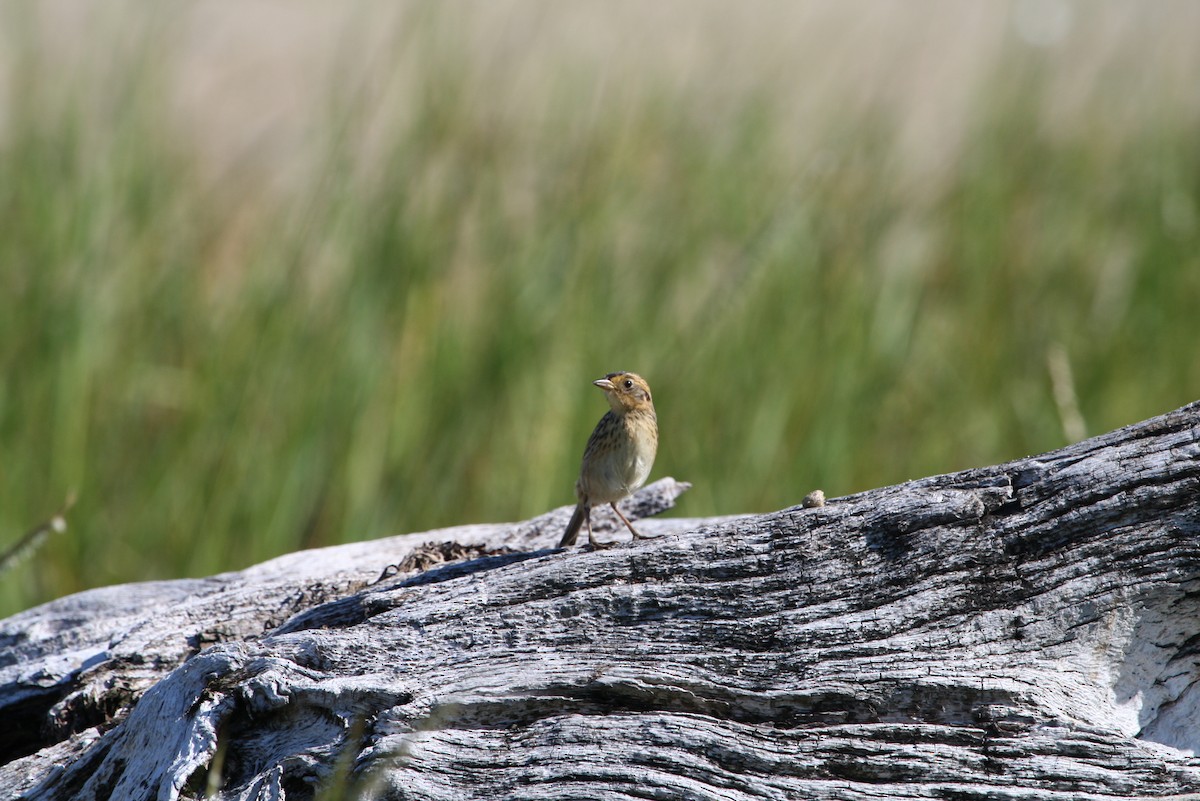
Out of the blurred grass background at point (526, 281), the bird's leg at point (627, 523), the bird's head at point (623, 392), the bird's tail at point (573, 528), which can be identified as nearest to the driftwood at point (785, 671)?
the bird's leg at point (627, 523)

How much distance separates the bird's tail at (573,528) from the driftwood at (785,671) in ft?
2.76

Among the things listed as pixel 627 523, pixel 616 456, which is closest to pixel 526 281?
pixel 616 456

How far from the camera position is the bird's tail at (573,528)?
3.73 metres

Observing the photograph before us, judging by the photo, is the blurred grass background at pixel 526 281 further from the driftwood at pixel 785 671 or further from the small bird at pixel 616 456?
the driftwood at pixel 785 671

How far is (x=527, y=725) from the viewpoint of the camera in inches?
103

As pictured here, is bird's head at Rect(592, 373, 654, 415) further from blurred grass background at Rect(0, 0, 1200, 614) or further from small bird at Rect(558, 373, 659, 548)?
blurred grass background at Rect(0, 0, 1200, 614)

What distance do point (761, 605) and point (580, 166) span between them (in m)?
3.47

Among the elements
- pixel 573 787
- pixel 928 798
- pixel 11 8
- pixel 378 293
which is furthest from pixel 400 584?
pixel 11 8

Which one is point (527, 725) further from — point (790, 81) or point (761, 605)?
point (790, 81)

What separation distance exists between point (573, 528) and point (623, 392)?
661 millimetres

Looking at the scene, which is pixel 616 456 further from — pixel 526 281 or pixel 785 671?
pixel 526 281

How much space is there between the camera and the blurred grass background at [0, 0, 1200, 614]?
16.4ft

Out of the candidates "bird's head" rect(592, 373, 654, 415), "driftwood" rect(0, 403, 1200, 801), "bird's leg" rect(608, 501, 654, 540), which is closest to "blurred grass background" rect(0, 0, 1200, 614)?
"bird's head" rect(592, 373, 654, 415)

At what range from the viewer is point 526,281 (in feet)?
17.9
